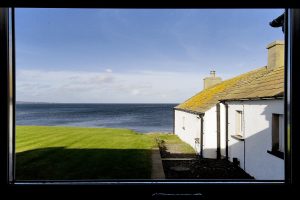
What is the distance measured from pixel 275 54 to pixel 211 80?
10697mm

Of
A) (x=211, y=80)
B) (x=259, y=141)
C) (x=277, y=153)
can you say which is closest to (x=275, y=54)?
(x=259, y=141)

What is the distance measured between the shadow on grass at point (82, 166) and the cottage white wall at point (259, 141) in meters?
3.26

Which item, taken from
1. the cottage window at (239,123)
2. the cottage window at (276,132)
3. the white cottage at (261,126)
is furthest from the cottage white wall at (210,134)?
the cottage window at (276,132)

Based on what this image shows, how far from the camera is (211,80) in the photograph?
20.7m

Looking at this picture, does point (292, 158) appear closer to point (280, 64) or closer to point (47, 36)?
point (280, 64)

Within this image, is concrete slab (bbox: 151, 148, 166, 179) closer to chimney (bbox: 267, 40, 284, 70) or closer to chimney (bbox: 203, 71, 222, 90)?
chimney (bbox: 267, 40, 284, 70)

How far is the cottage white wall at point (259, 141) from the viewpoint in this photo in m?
7.38

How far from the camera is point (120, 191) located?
5.65ft

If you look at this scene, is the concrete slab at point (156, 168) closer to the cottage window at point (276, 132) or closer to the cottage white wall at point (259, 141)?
the cottage white wall at point (259, 141)

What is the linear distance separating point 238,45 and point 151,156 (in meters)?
36.3

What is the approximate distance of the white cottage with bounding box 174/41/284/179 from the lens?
24.4ft

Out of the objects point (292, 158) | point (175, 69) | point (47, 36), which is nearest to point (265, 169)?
point (292, 158)
